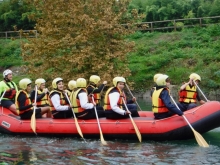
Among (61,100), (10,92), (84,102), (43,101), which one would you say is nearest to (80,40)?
(43,101)

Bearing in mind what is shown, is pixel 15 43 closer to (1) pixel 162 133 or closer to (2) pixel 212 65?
(2) pixel 212 65

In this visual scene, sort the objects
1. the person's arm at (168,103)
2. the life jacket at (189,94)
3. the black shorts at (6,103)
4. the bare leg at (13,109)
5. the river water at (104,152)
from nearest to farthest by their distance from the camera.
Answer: the river water at (104,152)
the person's arm at (168,103)
the life jacket at (189,94)
the bare leg at (13,109)
the black shorts at (6,103)

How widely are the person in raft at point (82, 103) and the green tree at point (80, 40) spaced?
8690mm

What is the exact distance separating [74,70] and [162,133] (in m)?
11.3

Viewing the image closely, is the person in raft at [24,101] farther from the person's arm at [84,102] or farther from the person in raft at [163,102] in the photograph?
the person in raft at [163,102]

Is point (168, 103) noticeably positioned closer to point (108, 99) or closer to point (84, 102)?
point (108, 99)

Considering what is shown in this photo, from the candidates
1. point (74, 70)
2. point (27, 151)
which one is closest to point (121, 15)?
point (74, 70)

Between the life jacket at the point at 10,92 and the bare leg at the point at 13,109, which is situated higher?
the life jacket at the point at 10,92

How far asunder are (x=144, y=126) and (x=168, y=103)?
883mm

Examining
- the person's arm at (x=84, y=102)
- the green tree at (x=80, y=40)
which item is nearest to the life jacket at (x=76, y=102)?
the person's arm at (x=84, y=102)

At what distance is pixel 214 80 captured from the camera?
2397 cm

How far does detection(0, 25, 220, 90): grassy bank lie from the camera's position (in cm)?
2509

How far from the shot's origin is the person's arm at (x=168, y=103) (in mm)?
11617

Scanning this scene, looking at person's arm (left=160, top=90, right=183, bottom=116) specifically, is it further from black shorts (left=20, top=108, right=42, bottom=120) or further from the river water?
black shorts (left=20, top=108, right=42, bottom=120)
